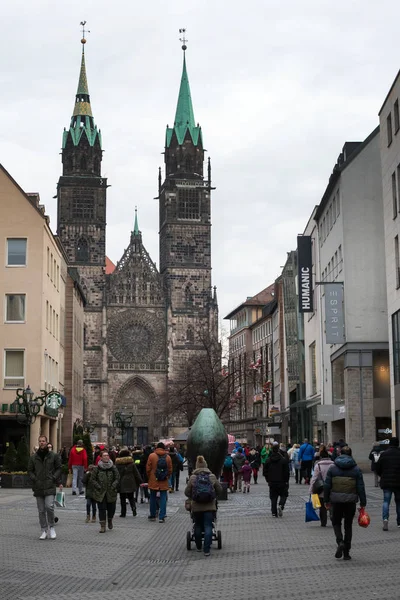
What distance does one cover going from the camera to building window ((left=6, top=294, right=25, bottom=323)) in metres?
47.6

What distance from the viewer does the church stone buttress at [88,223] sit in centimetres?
10725

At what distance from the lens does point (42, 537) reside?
1792 cm

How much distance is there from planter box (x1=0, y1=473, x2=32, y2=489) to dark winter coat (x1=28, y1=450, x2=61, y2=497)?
19.1 m

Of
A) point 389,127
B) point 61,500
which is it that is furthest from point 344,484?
point 389,127

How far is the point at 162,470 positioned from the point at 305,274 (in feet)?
124

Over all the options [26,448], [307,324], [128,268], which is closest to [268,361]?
[128,268]

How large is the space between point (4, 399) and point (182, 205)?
7126cm

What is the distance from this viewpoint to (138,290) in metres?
111

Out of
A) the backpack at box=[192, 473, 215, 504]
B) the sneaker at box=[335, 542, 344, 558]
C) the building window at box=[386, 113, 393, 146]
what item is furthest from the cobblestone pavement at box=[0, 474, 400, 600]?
A: the building window at box=[386, 113, 393, 146]

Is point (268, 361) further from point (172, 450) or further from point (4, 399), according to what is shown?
point (172, 450)

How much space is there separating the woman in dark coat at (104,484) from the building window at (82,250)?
9193 cm

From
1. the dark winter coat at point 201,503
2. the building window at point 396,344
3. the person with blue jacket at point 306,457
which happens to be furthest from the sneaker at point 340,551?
the building window at point 396,344

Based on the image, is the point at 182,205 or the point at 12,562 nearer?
the point at 12,562

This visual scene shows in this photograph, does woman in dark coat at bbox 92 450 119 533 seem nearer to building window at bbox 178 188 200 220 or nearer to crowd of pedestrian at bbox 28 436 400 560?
crowd of pedestrian at bbox 28 436 400 560
